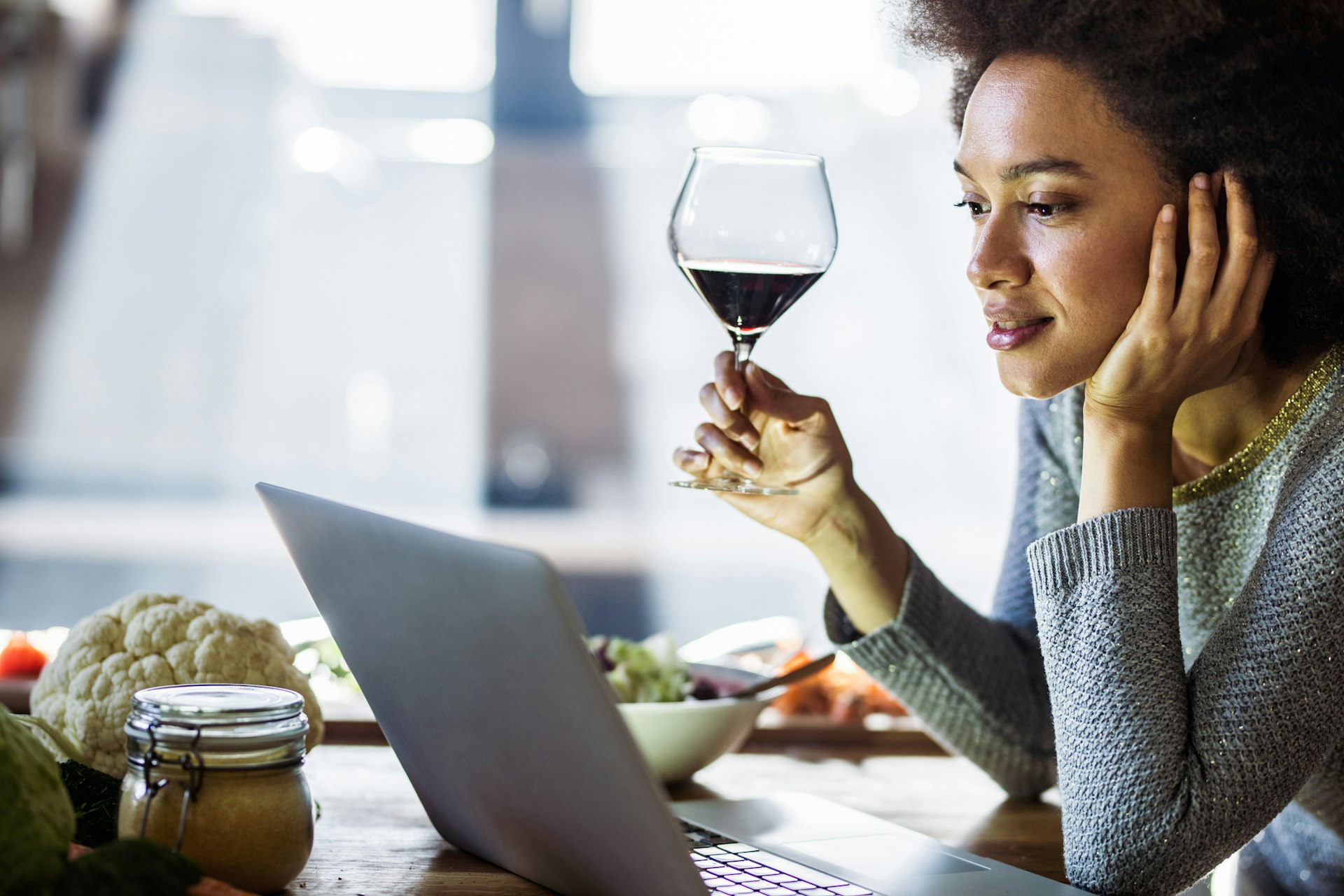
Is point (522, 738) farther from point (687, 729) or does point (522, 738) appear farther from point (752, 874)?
point (687, 729)

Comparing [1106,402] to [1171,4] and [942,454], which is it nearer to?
[1171,4]

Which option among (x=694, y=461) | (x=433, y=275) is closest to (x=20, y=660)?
(x=694, y=461)

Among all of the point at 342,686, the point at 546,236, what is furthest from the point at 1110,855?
the point at 546,236

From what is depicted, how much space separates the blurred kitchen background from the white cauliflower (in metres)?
3.40

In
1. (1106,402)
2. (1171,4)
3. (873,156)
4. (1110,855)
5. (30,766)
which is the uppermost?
(873,156)

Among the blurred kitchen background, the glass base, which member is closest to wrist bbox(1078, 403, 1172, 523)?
the glass base

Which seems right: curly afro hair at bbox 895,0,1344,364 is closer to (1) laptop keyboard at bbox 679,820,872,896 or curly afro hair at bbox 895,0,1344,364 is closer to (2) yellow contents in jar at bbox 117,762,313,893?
(1) laptop keyboard at bbox 679,820,872,896

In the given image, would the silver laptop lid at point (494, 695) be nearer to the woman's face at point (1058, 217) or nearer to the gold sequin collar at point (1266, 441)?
the woman's face at point (1058, 217)

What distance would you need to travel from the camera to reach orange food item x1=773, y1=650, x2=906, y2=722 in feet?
5.14

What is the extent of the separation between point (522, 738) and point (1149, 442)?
0.59 metres

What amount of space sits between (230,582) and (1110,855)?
3.63 meters

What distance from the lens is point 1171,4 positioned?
3.33 ft

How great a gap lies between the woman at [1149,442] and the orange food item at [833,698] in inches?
12.3

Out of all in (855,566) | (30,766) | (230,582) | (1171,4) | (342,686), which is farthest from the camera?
(230,582)
